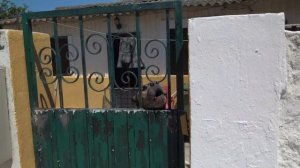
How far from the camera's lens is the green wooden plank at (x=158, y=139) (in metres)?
2.52

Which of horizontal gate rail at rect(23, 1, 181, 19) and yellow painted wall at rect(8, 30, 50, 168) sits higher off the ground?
horizontal gate rail at rect(23, 1, 181, 19)

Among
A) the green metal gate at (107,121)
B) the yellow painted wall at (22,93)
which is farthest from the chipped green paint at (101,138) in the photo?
the yellow painted wall at (22,93)

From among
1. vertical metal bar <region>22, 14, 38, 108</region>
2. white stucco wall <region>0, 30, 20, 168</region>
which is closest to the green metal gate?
vertical metal bar <region>22, 14, 38, 108</region>

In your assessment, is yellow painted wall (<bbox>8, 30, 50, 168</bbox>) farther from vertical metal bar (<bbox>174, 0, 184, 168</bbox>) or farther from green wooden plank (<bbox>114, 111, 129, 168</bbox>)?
vertical metal bar (<bbox>174, 0, 184, 168</bbox>)

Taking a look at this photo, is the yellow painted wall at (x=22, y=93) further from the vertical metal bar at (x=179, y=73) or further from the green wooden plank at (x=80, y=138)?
the vertical metal bar at (x=179, y=73)

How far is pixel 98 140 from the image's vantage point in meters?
2.66

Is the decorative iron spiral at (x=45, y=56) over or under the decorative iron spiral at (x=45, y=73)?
over

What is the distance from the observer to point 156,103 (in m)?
2.55

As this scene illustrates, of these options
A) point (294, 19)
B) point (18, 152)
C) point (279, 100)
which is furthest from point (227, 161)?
point (294, 19)

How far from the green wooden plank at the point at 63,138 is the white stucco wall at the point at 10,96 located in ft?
1.15

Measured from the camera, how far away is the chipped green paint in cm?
255

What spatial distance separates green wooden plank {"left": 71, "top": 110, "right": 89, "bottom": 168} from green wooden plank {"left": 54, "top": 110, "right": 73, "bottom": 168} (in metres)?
0.05

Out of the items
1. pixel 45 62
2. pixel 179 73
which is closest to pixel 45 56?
pixel 45 62

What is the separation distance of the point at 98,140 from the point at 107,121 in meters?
0.18
